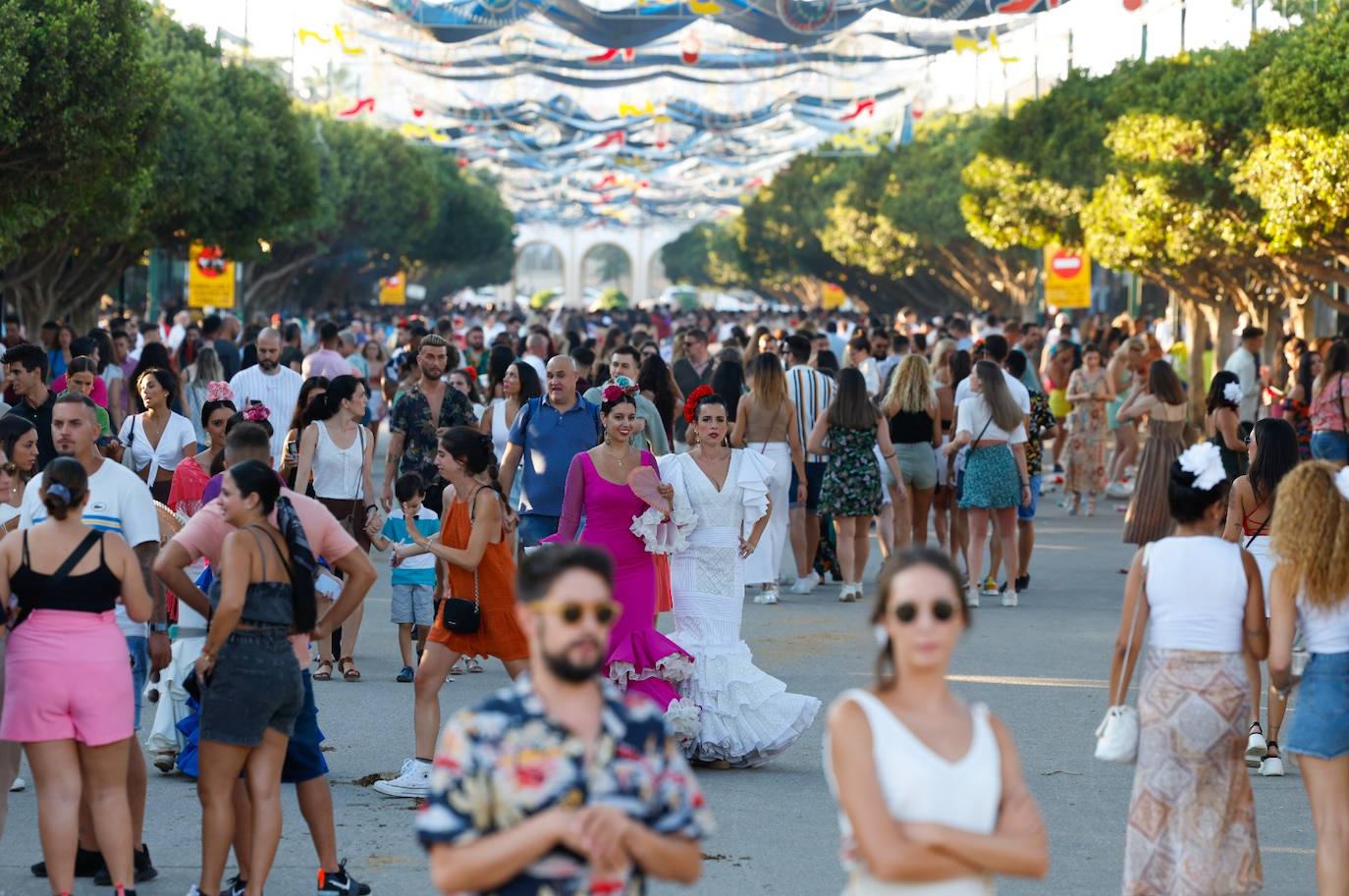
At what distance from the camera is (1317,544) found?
6.23 m

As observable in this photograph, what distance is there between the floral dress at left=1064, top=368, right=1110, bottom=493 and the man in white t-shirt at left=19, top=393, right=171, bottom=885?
47.7 feet

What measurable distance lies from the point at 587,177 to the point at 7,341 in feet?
195

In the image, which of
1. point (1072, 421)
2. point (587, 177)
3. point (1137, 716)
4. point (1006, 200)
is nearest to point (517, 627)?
point (1137, 716)

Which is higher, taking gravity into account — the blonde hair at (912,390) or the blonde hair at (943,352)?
the blonde hair at (943,352)

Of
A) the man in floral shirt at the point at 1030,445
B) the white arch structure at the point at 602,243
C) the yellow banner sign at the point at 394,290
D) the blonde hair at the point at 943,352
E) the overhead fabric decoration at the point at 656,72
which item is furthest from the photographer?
the white arch structure at the point at 602,243

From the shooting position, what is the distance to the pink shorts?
6105 millimetres

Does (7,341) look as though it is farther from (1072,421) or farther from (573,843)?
(573,843)

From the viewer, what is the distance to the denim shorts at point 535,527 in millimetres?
10703

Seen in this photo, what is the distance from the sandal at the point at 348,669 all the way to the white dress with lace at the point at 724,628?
2.63m

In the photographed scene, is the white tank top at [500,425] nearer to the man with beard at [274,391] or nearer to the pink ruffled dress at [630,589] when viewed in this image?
the man with beard at [274,391]

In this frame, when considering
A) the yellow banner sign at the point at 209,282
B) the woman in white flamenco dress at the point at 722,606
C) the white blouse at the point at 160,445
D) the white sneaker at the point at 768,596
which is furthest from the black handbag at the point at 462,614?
the yellow banner sign at the point at 209,282

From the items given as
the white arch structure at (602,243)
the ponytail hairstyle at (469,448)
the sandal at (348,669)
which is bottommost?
the sandal at (348,669)

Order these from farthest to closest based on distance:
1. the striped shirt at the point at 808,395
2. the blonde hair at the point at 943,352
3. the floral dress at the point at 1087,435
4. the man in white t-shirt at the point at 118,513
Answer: the floral dress at the point at 1087,435 → the blonde hair at the point at 943,352 → the striped shirt at the point at 808,395 → the man in white t-shirt at the point at 118,513

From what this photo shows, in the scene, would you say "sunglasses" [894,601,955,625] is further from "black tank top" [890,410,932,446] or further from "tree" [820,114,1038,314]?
"tree" [820,114,1038,314]
